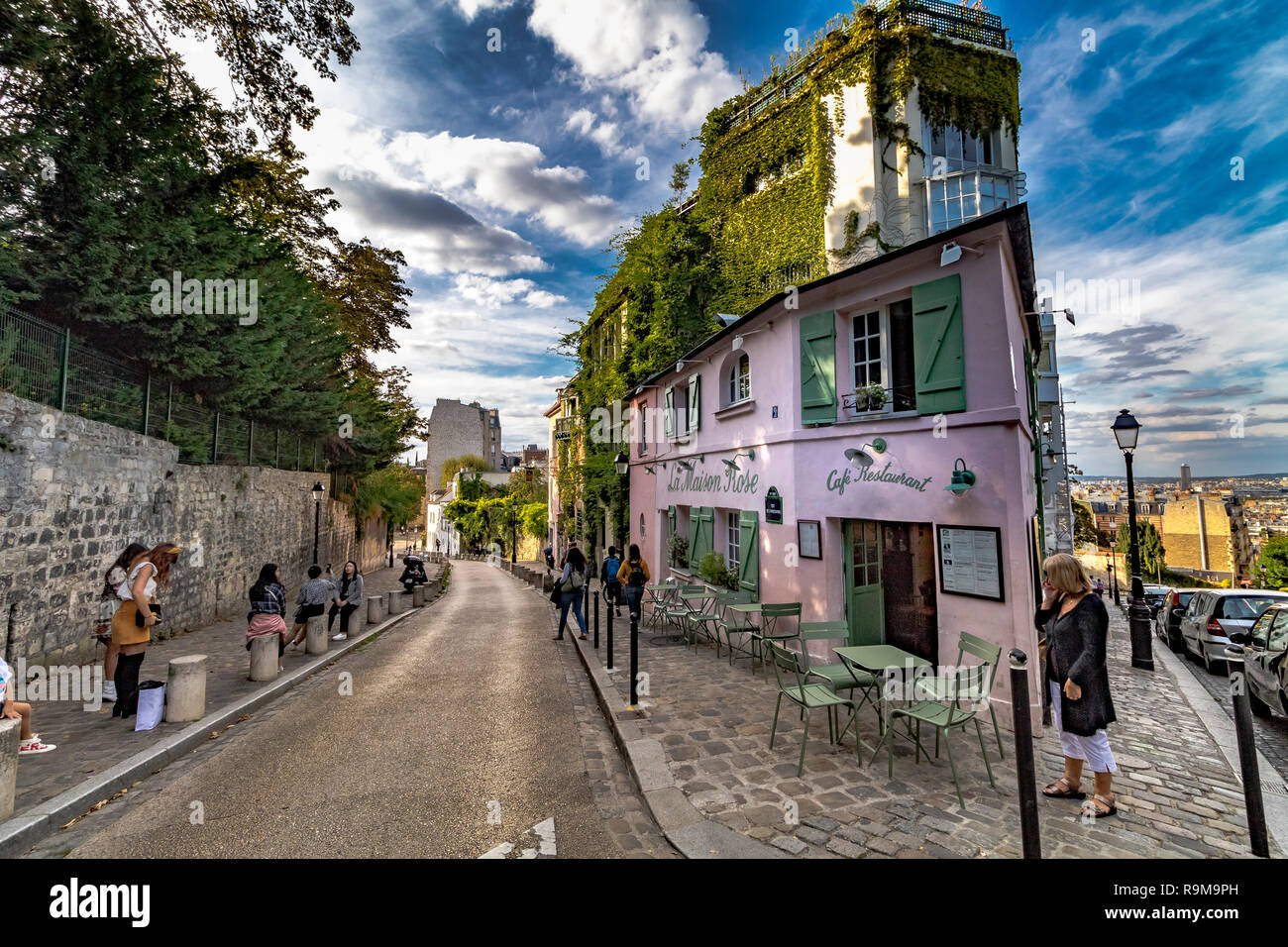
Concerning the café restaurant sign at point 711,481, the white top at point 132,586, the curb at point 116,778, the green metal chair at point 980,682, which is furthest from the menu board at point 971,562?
the white top at point 132,586

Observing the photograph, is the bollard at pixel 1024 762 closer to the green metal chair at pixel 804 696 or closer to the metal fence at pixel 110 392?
the green metal chair at pixel 804 696

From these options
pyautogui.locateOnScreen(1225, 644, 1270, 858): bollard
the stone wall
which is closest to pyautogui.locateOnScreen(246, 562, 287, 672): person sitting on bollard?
the stone wall

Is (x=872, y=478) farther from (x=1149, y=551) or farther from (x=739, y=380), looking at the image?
(x=1149, y=551)

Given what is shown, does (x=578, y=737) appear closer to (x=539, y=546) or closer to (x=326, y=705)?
(x=326, y=705)

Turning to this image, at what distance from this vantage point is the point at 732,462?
33.6ft

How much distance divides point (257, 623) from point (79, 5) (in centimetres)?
915

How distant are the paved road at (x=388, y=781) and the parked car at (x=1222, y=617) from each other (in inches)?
444

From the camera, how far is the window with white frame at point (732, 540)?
35.7 feet

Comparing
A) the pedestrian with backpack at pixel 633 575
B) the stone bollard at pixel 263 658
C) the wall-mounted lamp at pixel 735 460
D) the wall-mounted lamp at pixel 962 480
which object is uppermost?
the wall-mounted lamp at pixel 735 460

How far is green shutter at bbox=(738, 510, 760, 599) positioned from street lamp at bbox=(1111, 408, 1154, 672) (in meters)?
6.28

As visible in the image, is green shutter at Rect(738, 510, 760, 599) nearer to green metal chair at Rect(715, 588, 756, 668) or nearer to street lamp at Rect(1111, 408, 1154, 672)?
green metal chair at Rect(715, 588, 756, 668)

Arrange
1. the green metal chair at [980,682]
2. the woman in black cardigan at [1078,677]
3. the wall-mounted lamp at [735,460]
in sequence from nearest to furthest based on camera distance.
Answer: the woman in black cardigan at [1078,677] < the green metal chair at [980,682] < the wall-mounted lamp at [735,460]

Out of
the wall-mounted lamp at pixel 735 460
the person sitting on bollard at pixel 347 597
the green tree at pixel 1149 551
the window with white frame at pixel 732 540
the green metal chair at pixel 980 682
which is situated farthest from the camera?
the green tree at pixel 1149 551
